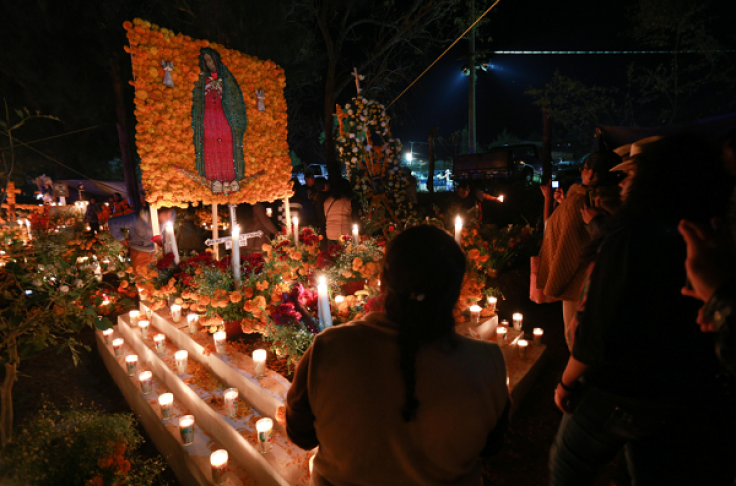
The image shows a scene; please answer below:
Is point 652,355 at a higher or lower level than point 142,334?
higher

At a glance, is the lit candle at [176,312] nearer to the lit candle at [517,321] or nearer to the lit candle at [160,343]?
the lit candle at [160,343]

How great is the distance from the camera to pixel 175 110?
382cm

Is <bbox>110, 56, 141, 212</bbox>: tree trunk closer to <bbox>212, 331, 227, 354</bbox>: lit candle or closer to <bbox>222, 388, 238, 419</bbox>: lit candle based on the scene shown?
<bbox>212, 331, 227, 354</bbox>: lit candle

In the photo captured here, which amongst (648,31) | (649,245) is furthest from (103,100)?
(648,31)

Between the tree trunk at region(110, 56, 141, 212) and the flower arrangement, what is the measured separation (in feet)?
27.3

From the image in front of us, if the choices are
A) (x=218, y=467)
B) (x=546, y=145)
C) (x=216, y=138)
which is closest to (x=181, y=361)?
(x=218, y=467)

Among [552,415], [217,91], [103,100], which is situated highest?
[103,100]

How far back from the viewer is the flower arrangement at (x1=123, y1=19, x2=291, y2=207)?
358 cm

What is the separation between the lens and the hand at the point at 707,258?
1093mm

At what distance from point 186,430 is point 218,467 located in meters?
0.47

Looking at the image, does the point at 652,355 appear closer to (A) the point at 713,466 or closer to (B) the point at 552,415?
(A) the point at 713,466

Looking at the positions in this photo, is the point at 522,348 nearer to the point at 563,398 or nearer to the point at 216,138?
the point at 563,398

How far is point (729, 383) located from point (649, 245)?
0.53m

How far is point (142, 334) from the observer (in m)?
3.65
